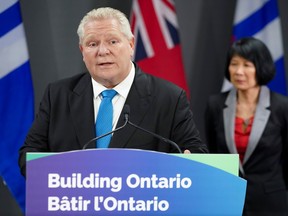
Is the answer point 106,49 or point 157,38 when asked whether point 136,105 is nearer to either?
point 106,49

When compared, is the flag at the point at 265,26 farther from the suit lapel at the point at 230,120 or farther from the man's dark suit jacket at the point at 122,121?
the man's dark suit jacket at the point at 122,121

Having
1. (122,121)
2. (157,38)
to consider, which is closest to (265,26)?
(157,38)

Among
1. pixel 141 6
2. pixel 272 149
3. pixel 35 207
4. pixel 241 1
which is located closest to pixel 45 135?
pixel 35 207

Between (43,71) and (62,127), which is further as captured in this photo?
(43,71)

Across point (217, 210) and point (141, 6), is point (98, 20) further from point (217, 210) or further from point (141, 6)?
point (141, 6)

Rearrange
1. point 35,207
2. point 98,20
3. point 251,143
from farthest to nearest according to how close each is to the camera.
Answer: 1. point 251,143
2. point 98,20
3. point 35,207

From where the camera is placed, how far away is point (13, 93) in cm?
374


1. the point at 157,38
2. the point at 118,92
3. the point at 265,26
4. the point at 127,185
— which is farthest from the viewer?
the point at 265,26

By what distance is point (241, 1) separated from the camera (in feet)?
14.0

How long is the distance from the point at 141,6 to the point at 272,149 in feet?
4.43

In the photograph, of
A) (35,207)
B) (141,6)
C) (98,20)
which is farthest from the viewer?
(141,6)

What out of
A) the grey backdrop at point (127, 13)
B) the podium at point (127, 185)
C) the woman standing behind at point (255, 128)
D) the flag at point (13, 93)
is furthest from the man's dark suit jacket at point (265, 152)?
the podium at point (127, 185)

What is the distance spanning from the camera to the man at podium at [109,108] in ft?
7.30

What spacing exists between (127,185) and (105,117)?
672 millimetres
